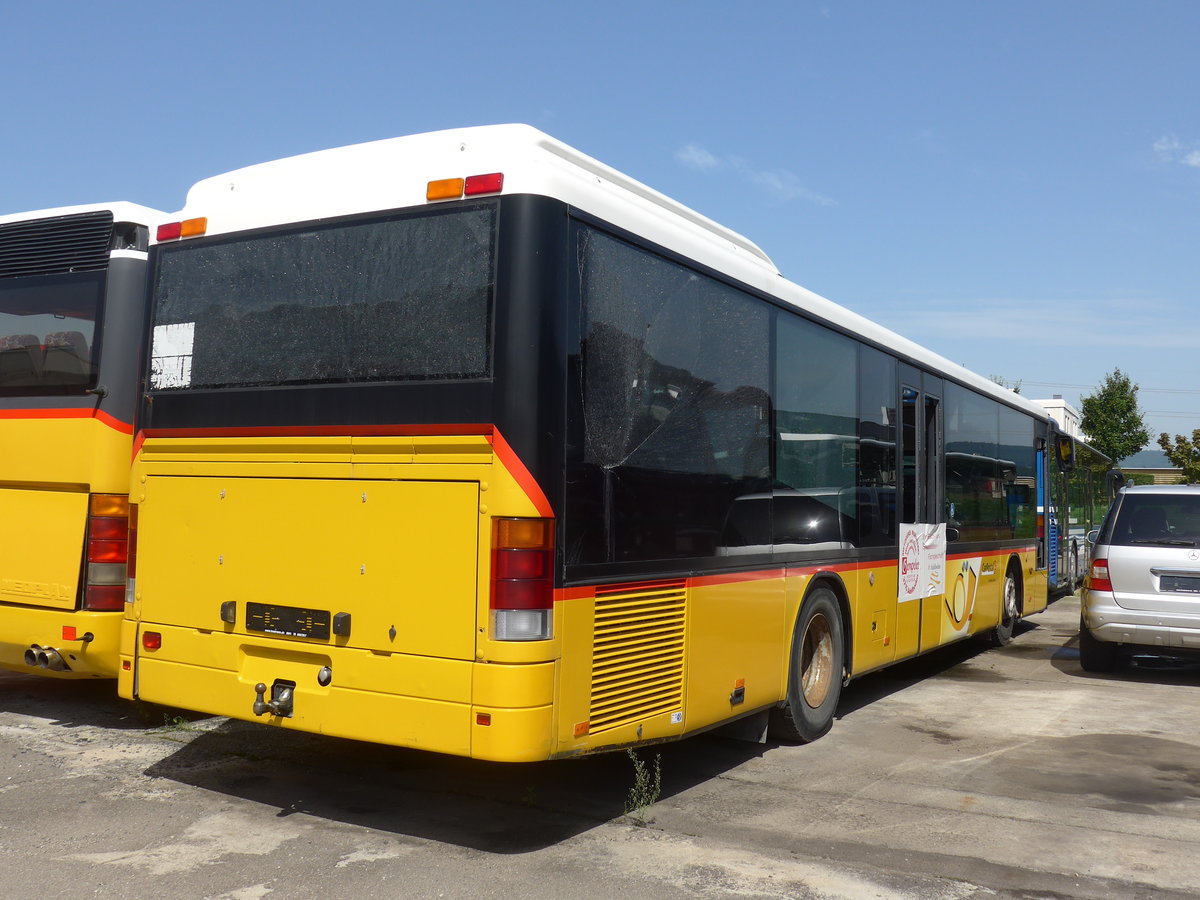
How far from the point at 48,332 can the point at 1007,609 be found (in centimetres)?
1033

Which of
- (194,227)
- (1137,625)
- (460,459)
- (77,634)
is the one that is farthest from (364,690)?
(1137,625)

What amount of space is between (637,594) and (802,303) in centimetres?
301

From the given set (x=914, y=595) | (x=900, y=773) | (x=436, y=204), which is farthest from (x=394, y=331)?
(x=914, y=595)

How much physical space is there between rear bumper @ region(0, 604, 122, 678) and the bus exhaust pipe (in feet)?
0.06

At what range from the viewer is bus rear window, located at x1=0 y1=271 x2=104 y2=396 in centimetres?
724

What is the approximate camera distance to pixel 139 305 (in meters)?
7.26

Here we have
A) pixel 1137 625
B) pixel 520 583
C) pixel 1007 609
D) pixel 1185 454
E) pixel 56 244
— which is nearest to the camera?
pixel 520 583

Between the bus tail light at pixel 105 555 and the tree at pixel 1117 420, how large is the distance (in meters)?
53.8

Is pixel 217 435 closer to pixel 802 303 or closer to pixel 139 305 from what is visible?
pixel 139 305

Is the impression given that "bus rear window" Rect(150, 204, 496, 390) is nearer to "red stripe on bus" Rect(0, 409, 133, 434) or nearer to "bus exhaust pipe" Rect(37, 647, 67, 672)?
"red stripe on bus" Rect(0, 409, 133, 434)

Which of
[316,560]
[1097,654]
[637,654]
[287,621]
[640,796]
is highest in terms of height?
[316,560]

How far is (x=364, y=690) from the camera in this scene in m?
5.12

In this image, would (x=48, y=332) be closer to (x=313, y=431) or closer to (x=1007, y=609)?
(x=313, y=431)

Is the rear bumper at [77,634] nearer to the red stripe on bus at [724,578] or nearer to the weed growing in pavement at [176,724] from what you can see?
the weed growing in pavement at [176,724]
